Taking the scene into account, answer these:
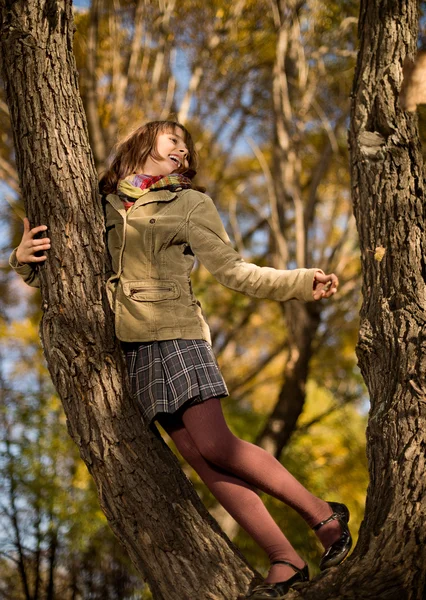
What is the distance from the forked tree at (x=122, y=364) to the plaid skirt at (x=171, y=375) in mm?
88

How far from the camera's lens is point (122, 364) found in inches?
89.3

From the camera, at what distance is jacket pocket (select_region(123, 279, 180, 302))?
7.52 ft

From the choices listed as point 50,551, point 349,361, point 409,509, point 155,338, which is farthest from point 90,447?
point 349,361

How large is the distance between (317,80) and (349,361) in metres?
3.98

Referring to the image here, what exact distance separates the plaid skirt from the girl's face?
2.35 ft

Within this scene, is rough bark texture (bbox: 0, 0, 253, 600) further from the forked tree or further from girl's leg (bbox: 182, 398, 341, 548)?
girl's leg (bbox: 182, 398, 341, 548)

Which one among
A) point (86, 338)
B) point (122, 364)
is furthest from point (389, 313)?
point (86, 338)

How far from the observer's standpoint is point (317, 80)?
7.11 meters

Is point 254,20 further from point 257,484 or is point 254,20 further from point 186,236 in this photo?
point 257,484

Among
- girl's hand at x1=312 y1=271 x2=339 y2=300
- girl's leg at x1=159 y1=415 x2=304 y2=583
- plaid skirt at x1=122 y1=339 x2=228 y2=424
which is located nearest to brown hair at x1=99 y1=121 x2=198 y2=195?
plaid skirt at x1=122 y1=339 x2=228 y2=424

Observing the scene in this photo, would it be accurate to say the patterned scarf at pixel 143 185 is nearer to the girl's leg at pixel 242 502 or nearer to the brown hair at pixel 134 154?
the brown hair at pixel 134 154

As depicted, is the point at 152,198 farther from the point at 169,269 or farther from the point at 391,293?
the point at 391,293

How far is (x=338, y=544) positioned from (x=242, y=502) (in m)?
0.33

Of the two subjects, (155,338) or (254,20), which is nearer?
(155,338)
